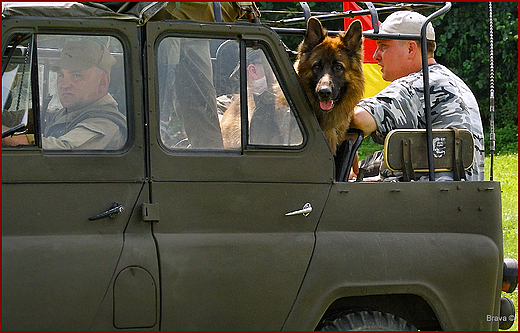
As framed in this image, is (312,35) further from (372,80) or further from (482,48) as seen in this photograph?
(482,48)

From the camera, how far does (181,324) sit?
309cm

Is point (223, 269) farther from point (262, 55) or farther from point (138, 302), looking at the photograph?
point (262, 55)

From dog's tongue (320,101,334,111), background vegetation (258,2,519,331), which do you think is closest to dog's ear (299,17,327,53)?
dog's tongue (320,101,334,111)

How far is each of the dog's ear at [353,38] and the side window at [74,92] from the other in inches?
56.8

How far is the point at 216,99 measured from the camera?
3.32m

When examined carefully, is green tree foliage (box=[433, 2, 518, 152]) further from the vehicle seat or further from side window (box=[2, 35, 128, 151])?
side window (box=[2, 35, 128, 151])

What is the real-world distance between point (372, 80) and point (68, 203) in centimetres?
389

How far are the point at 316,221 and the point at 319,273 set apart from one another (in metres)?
0.26

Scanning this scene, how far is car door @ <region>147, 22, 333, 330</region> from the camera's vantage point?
3.11 m

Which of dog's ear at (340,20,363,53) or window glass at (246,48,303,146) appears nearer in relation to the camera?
window glass at (246,48,303,146)

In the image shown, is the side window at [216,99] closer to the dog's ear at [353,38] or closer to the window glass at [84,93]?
the window glass at [84,93]

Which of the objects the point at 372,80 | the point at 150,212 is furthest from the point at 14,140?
the point at 372,80

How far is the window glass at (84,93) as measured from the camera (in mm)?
3070

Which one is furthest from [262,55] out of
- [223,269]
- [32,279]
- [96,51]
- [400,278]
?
[32,279]
